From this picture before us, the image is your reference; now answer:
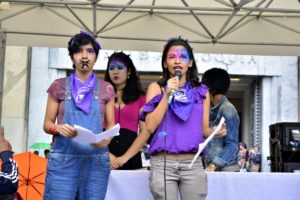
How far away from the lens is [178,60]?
3.22 meters

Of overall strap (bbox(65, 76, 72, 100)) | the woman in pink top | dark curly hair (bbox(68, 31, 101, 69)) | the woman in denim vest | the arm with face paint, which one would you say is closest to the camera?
the arm with face paint

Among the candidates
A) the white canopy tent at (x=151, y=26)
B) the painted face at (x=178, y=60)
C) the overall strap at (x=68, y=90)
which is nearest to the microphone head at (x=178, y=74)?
the painted face at (x=178, y=60)

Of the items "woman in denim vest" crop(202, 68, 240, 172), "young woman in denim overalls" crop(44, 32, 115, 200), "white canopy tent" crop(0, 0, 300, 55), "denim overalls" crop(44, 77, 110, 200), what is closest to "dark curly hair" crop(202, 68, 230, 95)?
"woman in denim vest" crop(202, 68, 240, 172)

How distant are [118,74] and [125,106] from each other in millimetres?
300

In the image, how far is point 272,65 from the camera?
52.4ft

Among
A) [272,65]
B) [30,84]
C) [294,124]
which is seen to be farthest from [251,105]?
[294,124]

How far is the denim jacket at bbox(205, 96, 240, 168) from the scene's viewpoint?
423 cm

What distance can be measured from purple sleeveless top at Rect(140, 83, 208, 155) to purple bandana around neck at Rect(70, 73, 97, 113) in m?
0.36

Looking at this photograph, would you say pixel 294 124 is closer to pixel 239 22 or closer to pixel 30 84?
pixel 239 22

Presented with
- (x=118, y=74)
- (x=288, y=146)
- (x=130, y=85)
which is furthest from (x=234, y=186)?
(x=288, y=146)

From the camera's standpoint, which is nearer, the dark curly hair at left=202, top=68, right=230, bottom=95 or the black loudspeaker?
the dark curly hair at left=202, top=68, right=230, bottom=95

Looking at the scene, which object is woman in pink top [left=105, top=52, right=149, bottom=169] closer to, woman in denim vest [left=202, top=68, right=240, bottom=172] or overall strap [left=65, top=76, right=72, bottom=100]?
woman in denim vest [left=202, top=68, right=240, bottom=172]

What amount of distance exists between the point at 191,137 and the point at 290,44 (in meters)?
4.61

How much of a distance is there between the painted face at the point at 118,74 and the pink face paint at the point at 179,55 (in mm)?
1132
